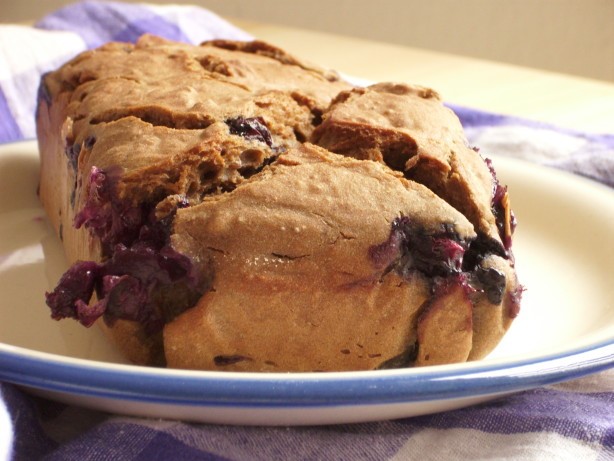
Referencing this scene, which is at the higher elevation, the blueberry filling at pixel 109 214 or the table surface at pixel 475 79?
the blueberry filling at pixel 109 214

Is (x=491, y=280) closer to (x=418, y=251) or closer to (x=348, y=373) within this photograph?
(x=418, y=251)

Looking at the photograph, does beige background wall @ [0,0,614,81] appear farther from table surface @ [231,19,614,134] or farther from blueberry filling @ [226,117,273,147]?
blueberry filling @ [226,117,273,147]

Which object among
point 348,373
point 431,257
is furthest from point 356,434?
point 431,257

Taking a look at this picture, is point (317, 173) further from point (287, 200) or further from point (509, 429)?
point (509, 429)

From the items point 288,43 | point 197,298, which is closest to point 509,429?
point 197,298

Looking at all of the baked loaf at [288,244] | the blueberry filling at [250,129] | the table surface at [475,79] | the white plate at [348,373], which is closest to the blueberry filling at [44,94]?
the white plate at [348,373]

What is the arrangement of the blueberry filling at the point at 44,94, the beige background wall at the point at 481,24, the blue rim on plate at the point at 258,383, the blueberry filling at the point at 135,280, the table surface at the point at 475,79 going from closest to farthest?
1. the blue rim on plate at the point at 258,383
2. the blueberry filling at the point at 135,280
3. the blueberry filling at the point at 44,94
4. the table surface at the point at 475,79
5. the beige background wall at the point at 481,24

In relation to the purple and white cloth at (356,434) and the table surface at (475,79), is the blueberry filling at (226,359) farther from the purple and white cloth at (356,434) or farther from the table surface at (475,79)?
the table surface at (475,79)
